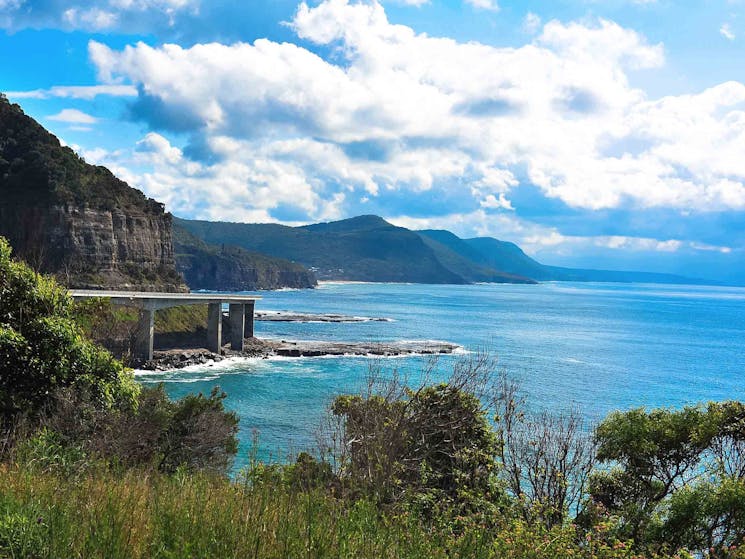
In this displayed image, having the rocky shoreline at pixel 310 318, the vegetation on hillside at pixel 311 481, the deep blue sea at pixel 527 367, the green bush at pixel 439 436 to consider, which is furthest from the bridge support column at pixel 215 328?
the green bush at pixel 439 436

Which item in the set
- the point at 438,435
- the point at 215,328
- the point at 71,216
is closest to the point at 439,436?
the point at 438,435

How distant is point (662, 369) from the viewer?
6856 cm

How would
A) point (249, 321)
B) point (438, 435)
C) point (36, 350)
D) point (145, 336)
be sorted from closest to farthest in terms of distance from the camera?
point (36, 350), point (438, 435), point (145, 336), point (249, 321)

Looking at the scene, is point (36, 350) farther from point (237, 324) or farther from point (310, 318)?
point (310, 318)

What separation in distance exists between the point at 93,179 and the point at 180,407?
73.5 meters

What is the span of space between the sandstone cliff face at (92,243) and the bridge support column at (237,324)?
14314 mm

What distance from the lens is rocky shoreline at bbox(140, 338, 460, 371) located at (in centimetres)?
6256

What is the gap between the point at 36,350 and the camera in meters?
12.1

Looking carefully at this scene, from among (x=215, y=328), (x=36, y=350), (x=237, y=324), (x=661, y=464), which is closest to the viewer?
(x=36, y=350)

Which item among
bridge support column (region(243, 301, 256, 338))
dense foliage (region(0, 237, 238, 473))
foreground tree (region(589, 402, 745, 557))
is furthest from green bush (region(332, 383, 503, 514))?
bridge support column (region(243, 301, 256, 338))

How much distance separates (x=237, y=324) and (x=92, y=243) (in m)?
20.8

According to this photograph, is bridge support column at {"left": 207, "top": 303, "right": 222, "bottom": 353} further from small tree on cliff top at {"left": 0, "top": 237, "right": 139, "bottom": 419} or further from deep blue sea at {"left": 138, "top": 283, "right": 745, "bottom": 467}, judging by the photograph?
small tree on cliff top at {"left": 0, "top": 237, "right": 139, "bottom": 419}

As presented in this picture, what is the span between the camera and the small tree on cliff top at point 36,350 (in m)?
11.9

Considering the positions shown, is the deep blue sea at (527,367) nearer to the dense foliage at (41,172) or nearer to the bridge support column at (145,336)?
the bridge support column at (145,336)
